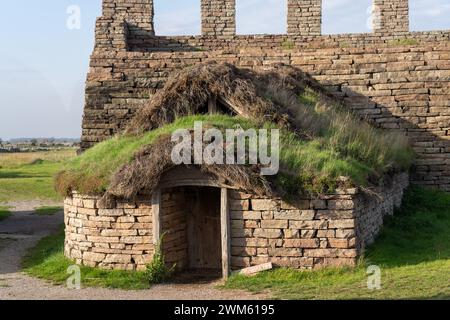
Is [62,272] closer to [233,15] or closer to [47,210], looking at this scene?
[233,15]

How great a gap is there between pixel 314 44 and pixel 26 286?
34.7 feet

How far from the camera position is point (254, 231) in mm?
9391

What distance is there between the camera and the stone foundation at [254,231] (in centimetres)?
918

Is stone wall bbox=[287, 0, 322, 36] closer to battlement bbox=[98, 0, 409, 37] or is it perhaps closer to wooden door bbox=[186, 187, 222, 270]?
battlement bbox=[98, 0, 409, 37]

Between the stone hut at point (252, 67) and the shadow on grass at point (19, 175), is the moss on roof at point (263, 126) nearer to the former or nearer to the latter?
the stone hut at point (252, 67)

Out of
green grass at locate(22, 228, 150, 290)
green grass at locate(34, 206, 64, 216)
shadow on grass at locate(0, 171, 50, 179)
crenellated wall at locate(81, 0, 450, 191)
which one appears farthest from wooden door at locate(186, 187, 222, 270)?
shadow on grass at locate(0, 171, 50, 179)

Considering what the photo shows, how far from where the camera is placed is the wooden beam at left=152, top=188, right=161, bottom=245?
9.62 m

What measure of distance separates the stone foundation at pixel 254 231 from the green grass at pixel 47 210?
9380mm

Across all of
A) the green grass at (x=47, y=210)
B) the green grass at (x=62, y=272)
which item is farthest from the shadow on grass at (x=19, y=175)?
the green grass at (x=62, y=272)

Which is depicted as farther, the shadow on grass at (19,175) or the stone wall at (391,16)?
the shadow on grass at (19,175)

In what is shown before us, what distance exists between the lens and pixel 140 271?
9781mm

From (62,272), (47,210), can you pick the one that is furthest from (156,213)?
(47,210)

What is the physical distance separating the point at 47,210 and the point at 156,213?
11.4m
